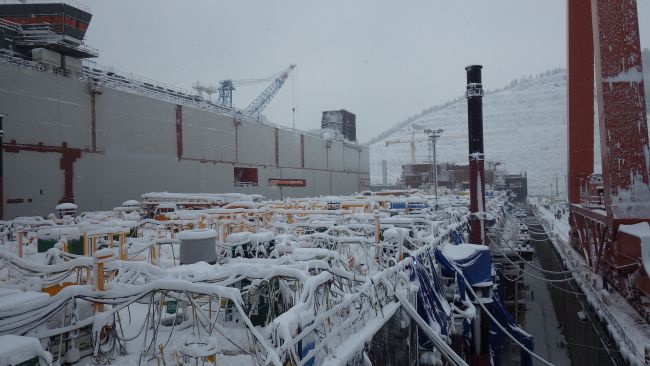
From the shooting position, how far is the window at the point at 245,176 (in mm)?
40972

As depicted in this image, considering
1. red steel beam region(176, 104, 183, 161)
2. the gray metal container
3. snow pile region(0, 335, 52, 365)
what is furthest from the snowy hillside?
snow pile region(0, 335, 52, 365)

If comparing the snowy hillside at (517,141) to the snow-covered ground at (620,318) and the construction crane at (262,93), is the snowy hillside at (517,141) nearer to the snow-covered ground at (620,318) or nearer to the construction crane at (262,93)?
the construction crane at (262,93)

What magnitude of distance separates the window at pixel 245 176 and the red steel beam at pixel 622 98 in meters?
33.8

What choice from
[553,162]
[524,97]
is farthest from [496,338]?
[524,97]

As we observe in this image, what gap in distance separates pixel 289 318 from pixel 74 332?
3.11m

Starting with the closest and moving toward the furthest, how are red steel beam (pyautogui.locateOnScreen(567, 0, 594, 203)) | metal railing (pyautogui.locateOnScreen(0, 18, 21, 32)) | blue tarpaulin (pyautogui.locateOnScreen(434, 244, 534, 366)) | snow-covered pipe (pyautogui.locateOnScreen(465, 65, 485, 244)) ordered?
blue tarpaulin (pyautogui.locateOnScreen(434, 244, 534, 366)) → snow-covered pipe (pyautogui.locateOnScreen(465, 65, 485, 244)) → red steel beam (pyautogui.locateOnScreen(567, 0, 594, 203)) → metal railing (pyautogui.locateOnScreen(0, 18, 21, 32))

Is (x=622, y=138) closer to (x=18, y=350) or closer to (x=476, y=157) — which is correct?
(x=476, y=157)

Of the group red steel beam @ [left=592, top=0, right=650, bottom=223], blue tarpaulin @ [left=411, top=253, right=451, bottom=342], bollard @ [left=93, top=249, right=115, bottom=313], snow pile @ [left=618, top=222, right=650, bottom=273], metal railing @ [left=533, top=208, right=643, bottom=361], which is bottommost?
metal railing @ [left=533, top=208, right=643, bottom=361]

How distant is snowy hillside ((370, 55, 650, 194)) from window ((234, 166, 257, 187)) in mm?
91383

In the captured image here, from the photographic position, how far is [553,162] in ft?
429

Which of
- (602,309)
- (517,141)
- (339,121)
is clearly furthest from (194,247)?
(517,141)

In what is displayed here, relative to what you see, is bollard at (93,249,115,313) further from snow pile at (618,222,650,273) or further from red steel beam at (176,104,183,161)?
red steel beam at (176,104,183,161)

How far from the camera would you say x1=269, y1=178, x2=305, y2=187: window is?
148ft

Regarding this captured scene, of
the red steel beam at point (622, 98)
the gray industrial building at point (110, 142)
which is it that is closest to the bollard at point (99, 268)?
the red steel beam at point (622, 98)
